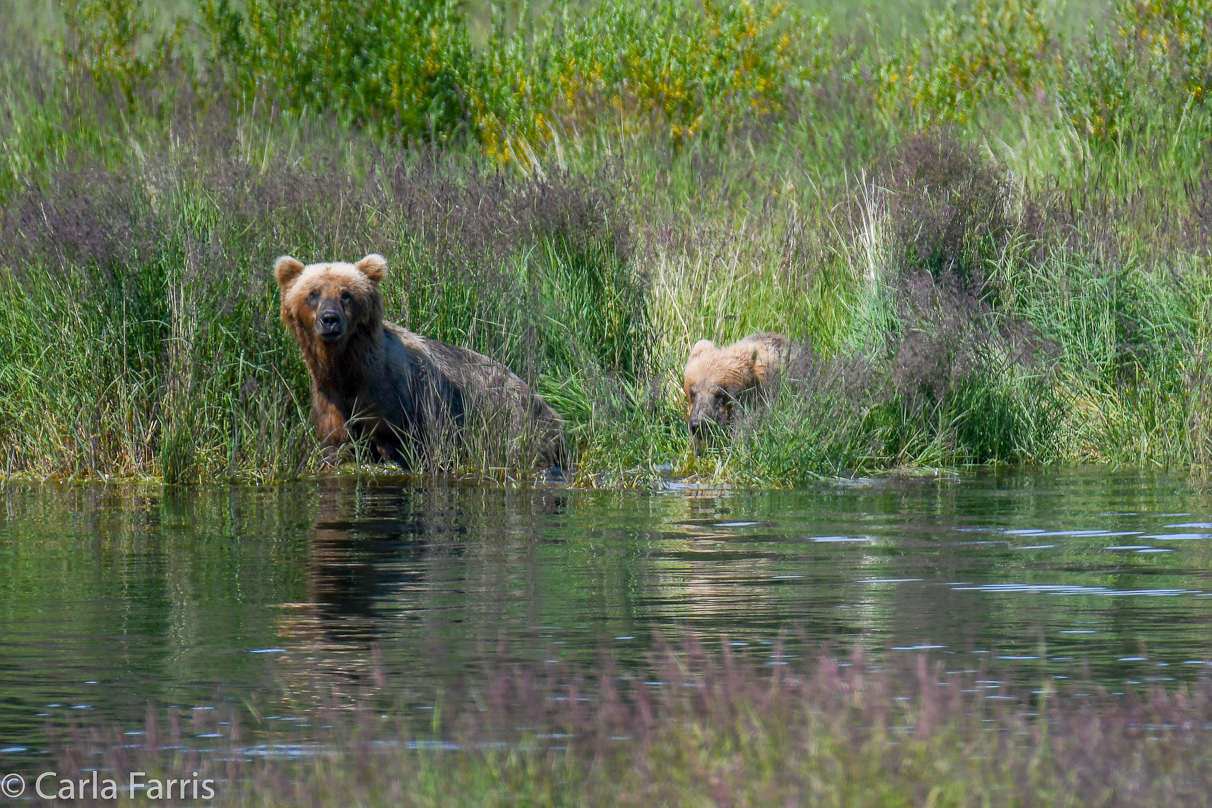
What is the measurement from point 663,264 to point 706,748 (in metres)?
10.1

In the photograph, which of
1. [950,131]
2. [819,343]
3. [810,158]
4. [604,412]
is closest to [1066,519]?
[604,412]

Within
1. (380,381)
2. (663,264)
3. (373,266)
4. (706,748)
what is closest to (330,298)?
(373,266)

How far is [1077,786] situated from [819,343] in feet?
33.6

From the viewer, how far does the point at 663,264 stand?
13875mm

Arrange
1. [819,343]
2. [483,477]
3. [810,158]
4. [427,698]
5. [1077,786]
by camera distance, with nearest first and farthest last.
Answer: [1077,786] < [427,698] < [483,477] < [819,343] < [810,158]

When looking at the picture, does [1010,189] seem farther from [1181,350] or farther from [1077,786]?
[1077,786]

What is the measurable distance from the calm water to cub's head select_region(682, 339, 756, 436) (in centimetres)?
125

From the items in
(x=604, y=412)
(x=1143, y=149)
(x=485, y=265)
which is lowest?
(x=604, y=412)

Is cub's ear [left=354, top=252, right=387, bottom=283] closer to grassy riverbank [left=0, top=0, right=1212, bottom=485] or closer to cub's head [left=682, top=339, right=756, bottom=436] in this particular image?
grassy riverbank [left=0, top=0, right=1212, bottom=485]

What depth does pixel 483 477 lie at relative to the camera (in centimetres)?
1142

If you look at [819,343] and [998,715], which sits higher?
[819,343]

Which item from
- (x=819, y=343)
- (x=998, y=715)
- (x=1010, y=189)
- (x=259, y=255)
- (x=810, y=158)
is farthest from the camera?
(x=810, y=158)

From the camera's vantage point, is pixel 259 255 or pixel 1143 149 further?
pixel 1143 149

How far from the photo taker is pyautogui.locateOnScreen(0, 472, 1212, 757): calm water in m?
5.69
